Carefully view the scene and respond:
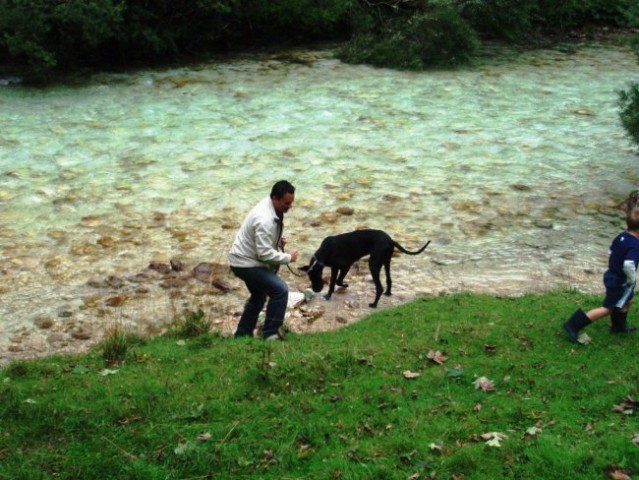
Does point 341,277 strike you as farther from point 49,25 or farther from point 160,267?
point 49,25

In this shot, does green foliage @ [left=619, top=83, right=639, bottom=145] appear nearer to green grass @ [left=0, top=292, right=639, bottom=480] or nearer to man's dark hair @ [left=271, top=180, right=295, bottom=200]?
green grass @ [left=0, top=292, right=639, bottom=480]

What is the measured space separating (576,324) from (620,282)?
2.03ft

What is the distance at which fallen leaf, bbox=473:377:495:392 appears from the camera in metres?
7.65

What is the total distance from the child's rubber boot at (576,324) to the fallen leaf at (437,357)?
1334 mm

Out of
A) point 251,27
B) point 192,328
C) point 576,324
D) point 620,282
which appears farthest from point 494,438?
point 251,27

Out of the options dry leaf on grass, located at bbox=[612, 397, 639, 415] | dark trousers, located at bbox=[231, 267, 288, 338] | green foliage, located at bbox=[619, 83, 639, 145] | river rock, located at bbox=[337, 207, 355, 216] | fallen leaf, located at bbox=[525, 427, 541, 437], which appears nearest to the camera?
fallen leaf, located at bbox=[525, 427, 541, 437]

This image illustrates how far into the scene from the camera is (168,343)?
9.20m

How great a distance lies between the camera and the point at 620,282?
26.9ft

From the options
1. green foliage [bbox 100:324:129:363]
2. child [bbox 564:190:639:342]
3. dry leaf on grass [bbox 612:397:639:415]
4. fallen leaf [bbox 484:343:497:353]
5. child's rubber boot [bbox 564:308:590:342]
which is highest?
child [bbox 564:190:639:342]

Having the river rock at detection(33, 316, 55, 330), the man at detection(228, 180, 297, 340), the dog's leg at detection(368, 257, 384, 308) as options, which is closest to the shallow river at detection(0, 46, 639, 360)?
the river rock at detection(33, 316, 55, 330)

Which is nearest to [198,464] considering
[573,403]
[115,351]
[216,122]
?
[115,351]

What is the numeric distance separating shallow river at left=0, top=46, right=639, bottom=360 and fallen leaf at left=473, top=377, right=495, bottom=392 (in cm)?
336

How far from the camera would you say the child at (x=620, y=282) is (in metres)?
8.03

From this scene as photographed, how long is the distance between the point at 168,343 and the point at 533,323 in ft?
13.5
